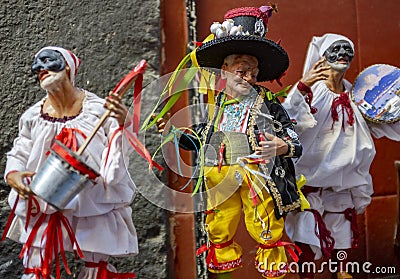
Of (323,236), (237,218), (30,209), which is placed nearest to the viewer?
(30,209)

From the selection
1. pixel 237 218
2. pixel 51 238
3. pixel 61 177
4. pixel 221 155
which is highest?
pixel 221 155

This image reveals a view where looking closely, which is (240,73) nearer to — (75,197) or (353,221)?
(75,197)

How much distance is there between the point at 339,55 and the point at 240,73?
820 mm

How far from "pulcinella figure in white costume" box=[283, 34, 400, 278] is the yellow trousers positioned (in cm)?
51

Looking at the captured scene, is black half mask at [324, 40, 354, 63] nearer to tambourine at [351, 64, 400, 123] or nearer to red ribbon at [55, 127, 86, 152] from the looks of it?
tambourine at [351, 64, 400, 123]

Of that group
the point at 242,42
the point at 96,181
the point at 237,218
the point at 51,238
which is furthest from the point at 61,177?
the point at 242,42

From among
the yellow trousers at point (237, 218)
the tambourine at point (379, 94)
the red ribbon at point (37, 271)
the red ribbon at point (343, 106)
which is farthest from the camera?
the tambourine at point (379, 94)

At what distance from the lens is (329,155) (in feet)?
12.9

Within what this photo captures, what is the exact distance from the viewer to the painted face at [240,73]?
11.4ft

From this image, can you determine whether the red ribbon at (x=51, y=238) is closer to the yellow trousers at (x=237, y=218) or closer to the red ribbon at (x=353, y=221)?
the yellow trousers at (x=237, y=218)

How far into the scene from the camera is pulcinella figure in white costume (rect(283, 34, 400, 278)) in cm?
388

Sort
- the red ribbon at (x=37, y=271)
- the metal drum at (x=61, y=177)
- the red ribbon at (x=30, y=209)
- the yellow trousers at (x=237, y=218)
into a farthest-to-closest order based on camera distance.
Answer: the yellow trousers at (x=237, y=218) → the red ribbon at (x=37, y=271) → the red ribbon at (x=30, y=209) → the metal drum at (x=61, y=177)

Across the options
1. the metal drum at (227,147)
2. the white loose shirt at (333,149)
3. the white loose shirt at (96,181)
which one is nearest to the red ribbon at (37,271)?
the white loose shirt at (96,181)

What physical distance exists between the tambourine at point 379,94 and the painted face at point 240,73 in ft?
2.96
